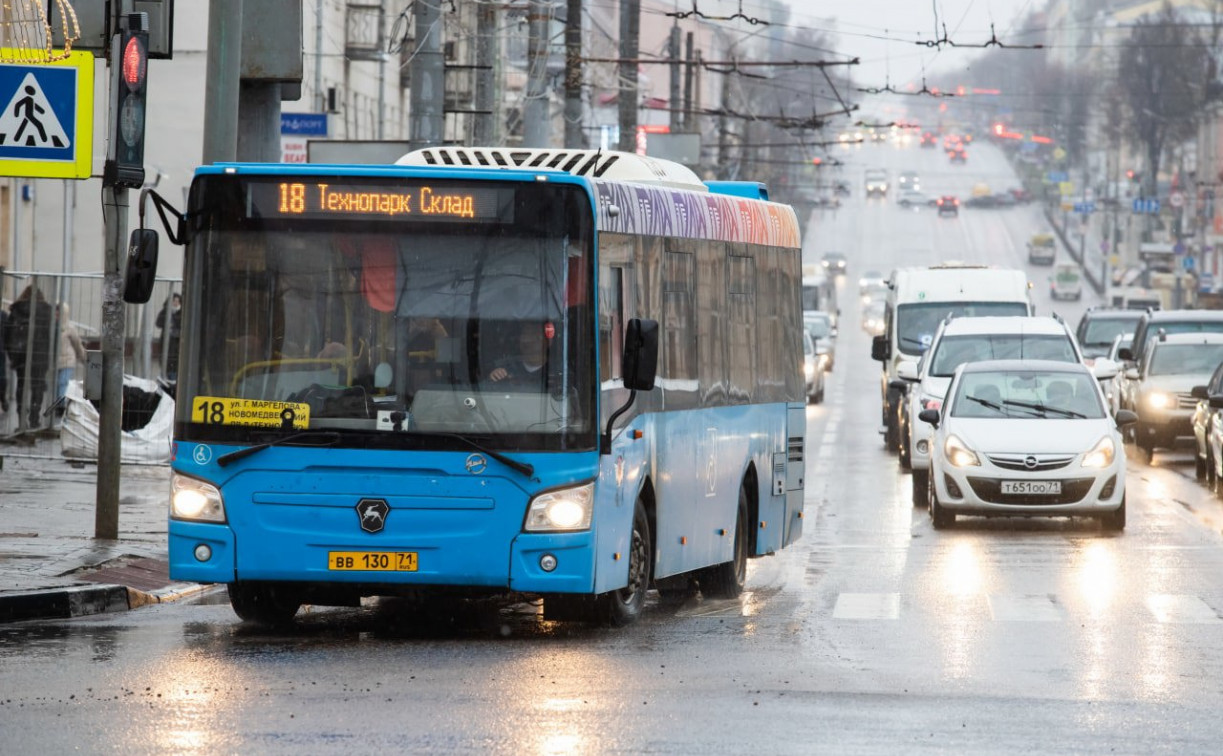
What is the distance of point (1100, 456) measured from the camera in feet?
67.0

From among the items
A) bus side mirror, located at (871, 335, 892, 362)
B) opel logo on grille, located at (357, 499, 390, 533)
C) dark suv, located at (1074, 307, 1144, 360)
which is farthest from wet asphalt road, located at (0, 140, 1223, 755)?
dark suv, located at (1074, 307, 1144, 360)

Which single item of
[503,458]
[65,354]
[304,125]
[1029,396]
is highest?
[304,125]

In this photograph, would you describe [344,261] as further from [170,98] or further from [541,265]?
[170,98]

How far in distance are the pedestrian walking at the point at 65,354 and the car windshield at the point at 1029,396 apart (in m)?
9.20

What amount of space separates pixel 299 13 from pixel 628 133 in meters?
24.1

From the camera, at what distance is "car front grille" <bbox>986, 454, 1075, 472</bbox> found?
2036cm

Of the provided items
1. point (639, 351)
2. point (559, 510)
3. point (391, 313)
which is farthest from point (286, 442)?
point (639, 351)

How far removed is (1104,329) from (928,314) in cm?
1370

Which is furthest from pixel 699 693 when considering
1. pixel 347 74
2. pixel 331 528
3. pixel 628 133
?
pixel 347 74

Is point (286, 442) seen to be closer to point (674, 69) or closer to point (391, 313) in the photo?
point (391, 313)

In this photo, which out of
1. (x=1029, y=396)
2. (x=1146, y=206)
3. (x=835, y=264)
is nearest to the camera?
(x=1029, y=396)

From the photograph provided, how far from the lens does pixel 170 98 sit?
4772 centimetres

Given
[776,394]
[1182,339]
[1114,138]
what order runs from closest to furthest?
[776,394]
[1182,339]
[1114,138]

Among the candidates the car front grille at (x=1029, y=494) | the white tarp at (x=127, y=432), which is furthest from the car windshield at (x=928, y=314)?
the car front grille at (x=1029, y=494)
